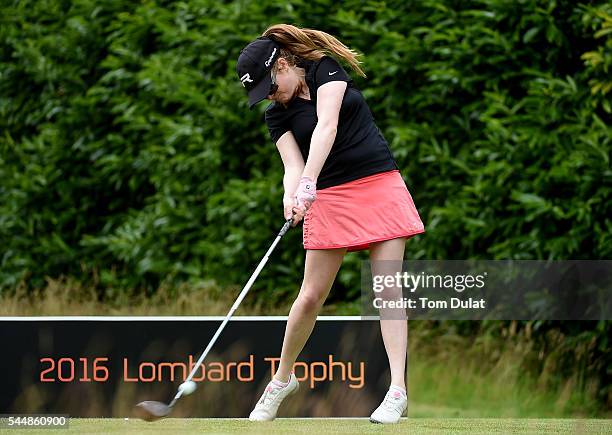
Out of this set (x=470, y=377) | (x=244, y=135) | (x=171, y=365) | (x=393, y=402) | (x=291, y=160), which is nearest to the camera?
(x=393, y=402)

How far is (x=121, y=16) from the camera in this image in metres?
9.42

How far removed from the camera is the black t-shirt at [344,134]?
17.4 feet

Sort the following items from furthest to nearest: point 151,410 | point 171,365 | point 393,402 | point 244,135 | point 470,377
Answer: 1. point 244,135
2. point 470,377
3. point 171,365
4. point 393,402
5. point 151,410

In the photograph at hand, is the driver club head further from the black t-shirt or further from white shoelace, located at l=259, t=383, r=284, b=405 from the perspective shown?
the black t-shirt

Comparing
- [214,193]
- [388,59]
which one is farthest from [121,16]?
[388,59]

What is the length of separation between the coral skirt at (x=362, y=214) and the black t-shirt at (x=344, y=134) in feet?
0.13

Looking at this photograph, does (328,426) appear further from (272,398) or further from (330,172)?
(330,172)

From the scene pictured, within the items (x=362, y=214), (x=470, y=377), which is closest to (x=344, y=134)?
(x=362, y=214)

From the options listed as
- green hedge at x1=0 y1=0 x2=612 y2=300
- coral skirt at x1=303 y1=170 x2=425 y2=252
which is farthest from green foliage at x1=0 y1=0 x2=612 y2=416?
coral skirt at x1=303 y1=170 x2=425 y2=252

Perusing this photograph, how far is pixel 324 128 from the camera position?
16.9ft

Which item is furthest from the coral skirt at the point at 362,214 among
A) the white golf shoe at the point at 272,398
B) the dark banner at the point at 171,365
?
the dark banner at the point at 171,365

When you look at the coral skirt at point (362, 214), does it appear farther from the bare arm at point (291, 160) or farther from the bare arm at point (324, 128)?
the bare arm at point (324, 128)

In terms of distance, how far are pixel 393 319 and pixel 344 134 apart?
2.66 feet

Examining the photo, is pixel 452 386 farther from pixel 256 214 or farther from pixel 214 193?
pixel 214 193
